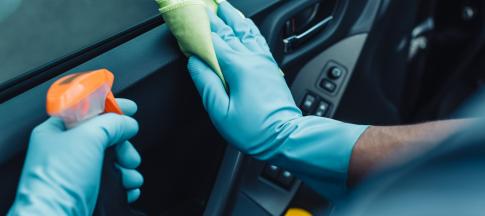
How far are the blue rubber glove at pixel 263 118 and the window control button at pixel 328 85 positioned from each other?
271 mm

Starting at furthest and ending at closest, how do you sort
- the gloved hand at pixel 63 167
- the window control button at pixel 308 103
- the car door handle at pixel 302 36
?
the window control button at pixel 308 103, the car door handle at pixel 302 36, the gloved hand at pixel 63 167

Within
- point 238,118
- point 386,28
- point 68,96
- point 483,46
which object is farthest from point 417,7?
point 68,96

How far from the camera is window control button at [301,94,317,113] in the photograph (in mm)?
1231

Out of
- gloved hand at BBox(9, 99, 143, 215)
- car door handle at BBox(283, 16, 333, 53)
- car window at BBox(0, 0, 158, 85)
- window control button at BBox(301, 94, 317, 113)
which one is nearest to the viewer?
gloved hand at BBox(9, 99, 143, 215)

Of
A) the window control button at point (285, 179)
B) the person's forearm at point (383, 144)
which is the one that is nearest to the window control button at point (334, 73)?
the window control button at point (285, 179)

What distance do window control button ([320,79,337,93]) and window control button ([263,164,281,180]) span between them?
217 mm

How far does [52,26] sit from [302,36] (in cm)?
50

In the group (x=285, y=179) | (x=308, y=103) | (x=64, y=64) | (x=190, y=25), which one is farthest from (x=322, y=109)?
(x=64, y=64)

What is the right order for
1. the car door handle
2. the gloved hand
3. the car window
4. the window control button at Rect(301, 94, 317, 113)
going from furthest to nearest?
the window control button at Rect(301, 94, 317, 113)
the car door handle
the car window
the gloved hand

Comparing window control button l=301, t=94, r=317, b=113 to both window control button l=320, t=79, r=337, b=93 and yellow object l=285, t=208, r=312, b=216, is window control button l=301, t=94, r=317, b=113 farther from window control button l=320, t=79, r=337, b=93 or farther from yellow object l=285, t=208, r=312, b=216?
yellow object l=285, t=208, r=312, b=216

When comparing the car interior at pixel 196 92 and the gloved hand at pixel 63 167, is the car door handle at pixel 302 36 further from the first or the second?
the gloved hand at pixel 63 167

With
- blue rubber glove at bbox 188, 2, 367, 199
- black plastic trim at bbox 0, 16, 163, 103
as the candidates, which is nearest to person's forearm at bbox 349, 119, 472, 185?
blue rubber glove at bbox 188, 2, 367, 199

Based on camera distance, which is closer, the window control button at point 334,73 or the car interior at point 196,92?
the car interior at point 196,92

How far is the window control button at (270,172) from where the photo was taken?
1.20 metres
